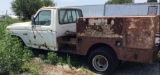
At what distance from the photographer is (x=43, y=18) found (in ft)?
27.3

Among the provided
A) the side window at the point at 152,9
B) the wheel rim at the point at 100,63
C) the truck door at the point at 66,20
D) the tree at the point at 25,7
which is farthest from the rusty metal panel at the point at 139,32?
the tree at the point at 25,7

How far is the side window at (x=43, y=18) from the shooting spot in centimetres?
809

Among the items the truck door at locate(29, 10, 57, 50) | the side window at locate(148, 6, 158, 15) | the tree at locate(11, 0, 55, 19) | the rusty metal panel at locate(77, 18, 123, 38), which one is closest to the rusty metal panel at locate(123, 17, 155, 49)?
the rusty metal panel at locate(77, 18, 123, 38)

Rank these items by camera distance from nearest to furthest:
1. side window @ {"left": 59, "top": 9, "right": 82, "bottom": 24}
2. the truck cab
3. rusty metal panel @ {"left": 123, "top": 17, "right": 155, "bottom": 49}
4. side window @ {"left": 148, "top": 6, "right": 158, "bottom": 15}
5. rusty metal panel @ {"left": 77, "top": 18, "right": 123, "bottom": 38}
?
1. rusty metal panel @ {"left": 123, "top": 17, "right": 155, "bottom": 49}
2. rusty metal panel @ {"left": 77, "top": 18, "right": 123, "bottom": 38}
3. the truck cab
4. side window @ {"left": 59, "top": 9, "right": 82, "bottom": 24}
5. side window @ {"left": 148, "top": 6, "right": 158, "bottom": 15}

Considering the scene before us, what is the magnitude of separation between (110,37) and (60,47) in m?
2.05

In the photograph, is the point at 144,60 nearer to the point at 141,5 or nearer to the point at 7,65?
the point at 7,65

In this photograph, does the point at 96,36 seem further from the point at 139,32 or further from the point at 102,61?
the point at 139,32

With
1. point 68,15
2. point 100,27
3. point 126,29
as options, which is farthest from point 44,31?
point 126,29

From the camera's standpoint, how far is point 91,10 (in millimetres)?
24750

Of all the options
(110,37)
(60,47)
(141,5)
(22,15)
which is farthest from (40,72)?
(22,15)

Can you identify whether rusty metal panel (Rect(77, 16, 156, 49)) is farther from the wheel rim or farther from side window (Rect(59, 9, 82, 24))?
side window (Rect(59, 9, 82, 24))

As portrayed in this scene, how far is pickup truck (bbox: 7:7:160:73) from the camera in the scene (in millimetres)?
6199

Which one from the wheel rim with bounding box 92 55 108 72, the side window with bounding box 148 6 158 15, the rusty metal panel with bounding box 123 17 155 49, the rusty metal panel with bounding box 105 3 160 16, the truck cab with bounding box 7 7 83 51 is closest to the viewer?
the rusty metal panel with bounding box 123 17 155 49

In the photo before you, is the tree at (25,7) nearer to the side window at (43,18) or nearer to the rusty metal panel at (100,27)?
the side window at (43,18)
